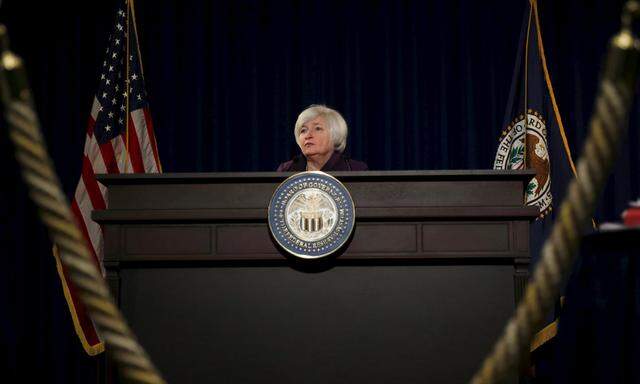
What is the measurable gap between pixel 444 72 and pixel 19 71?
4.24 m

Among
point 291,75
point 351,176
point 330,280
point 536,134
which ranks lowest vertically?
point 330,280

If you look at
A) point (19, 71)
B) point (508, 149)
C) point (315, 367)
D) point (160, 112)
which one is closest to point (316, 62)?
point (160, 112)

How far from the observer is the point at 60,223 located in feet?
1.46

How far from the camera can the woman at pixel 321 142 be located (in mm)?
3234

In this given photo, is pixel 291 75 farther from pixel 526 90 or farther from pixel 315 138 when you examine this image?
pixel 526 90

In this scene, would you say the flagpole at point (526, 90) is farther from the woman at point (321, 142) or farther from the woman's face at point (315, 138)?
the woman's face at point (315, 138)

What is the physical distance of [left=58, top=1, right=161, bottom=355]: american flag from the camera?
3521 millimetres

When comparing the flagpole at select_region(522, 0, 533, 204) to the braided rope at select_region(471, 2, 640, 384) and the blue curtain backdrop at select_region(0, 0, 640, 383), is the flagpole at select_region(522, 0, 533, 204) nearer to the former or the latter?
the blue curtain backdrop at select_region(0, 0, 640, 383)

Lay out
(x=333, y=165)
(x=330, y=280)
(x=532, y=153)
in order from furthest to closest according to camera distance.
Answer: (x=532, y=153), (x=333, y=165), (x=330, y=280)

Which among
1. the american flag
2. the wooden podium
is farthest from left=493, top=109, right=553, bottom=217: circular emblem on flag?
the american flag

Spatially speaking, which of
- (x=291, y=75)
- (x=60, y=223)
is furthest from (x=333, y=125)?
(x=60, y=223)

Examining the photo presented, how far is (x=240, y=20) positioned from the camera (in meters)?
4.60

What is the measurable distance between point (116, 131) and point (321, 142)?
1.29 meters

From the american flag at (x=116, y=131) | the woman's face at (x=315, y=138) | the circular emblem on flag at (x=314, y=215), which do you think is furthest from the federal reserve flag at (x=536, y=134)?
the american flag at (x=116, y=131)
